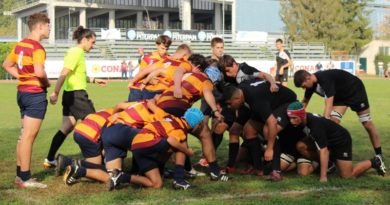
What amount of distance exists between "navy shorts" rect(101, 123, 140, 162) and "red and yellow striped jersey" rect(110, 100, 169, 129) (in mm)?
104

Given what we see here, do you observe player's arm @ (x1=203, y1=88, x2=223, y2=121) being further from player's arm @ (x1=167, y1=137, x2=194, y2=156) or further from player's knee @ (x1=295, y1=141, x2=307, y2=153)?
player's knee @ (x1=295, y1=141, x2=307, y2=153)

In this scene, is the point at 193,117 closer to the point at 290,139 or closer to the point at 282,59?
the point at 290,139

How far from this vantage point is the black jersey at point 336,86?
8.38 m

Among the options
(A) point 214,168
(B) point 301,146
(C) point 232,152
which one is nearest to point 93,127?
(A) point 214,168

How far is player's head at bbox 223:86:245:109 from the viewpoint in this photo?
7.49m

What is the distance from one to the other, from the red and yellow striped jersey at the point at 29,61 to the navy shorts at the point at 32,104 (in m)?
0.06

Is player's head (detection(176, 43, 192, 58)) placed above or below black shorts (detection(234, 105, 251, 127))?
above

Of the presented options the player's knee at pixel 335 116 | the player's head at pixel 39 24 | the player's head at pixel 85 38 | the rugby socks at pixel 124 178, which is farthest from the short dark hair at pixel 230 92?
the player's head at pixel 39 24

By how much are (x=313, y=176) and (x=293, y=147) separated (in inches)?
20.3

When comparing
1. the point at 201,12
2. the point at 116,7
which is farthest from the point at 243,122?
the point at 201,12

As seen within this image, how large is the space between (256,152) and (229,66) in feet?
4.19

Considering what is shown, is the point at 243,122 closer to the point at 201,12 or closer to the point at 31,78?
the point at 31,78

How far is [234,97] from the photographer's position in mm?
7488

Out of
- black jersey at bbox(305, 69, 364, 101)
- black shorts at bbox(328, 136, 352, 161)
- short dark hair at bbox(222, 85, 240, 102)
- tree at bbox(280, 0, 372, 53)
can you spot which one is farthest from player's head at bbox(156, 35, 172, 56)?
tree at bbox(280, 0, 372, 53)
